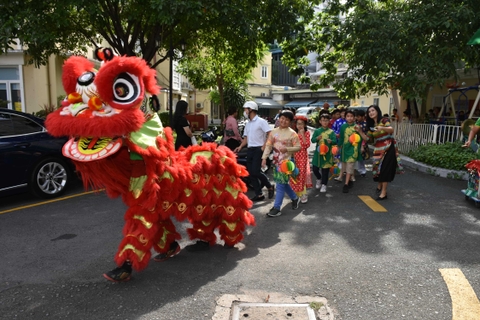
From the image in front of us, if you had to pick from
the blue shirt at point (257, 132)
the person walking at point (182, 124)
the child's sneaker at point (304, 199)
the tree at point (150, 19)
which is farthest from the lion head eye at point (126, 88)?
the tree at point (150, 19)

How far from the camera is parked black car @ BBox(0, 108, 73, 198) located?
19.8 ft

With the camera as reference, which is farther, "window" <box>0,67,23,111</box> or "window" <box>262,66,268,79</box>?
"window" <box>262,66,268,79</box>

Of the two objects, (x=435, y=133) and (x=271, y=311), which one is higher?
(x=435, y=133)

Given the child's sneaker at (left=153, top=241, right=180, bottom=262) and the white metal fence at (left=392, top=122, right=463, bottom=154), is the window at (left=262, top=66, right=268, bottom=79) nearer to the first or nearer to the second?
the white metal fence at (left=392, top=122, right=463, bottom=154)

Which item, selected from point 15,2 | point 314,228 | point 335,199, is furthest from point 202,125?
point 314,228

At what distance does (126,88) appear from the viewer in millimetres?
3248

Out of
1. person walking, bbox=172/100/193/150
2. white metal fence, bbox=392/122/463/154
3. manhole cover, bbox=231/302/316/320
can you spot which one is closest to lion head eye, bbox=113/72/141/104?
manhole cover, bbox=231/302/316/320

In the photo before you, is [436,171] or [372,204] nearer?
[372,204]

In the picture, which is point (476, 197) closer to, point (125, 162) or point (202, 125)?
point (125, 162)

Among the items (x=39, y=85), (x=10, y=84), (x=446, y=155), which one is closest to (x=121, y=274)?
(x=446, y=155)

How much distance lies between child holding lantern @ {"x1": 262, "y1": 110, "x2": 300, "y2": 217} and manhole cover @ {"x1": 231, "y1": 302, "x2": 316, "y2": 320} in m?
2.59

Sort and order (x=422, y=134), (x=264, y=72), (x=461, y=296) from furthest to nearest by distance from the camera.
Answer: (x=264, y=72) → (x=422, y=134) → (x=461, y=296)

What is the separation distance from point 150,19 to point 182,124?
2831 mm

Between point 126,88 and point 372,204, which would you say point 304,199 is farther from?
point 126,88
